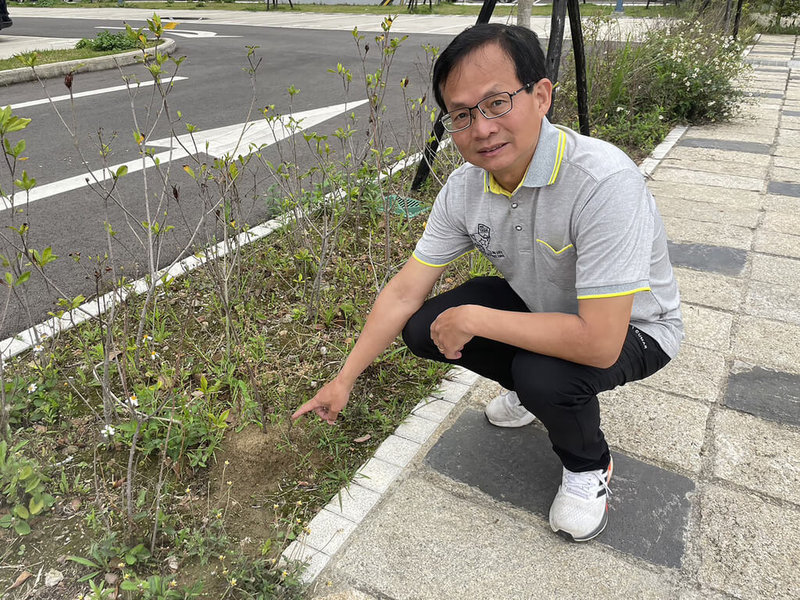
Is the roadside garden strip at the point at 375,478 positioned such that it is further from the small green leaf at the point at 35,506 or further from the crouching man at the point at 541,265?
the small green leaf at the point at 35,506

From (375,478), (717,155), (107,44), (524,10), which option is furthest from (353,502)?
(107,44)

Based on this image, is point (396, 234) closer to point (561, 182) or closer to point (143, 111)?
point (561, 182)

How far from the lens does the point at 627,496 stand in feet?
7.02

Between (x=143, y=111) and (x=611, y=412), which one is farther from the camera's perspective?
(x=143, y=111)

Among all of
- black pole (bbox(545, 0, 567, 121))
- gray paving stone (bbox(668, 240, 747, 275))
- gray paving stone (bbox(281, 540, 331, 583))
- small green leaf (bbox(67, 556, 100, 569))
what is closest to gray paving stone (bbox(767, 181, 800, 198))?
gray paving stone (bbox(668, 240, 747, 275))

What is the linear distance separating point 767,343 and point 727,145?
4.00 m

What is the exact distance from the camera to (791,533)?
198 cm

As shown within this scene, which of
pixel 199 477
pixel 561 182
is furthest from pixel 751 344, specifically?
pixel 199 477

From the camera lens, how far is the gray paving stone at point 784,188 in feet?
16.4

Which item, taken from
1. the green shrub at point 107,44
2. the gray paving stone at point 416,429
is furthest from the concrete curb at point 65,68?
the gray paving stone at point 416,429

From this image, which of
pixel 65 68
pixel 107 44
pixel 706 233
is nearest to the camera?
pixel 706 233

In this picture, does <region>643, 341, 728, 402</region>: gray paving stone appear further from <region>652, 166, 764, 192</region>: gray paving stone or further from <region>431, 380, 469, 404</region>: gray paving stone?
<region>652, 166, 764, 192</region>: gray paving stone

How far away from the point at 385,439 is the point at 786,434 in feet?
5.02

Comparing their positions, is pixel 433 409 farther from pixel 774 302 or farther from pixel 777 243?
pixel 777 243
